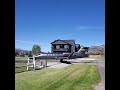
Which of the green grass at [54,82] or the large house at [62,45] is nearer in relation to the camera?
the green grass at [54,82]

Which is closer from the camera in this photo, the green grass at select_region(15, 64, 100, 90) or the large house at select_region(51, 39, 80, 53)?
the green grass at select_region(15, 64, 100, 90)

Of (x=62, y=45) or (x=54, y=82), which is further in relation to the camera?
(x=62, y=45)

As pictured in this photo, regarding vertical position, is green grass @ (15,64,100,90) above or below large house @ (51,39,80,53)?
below

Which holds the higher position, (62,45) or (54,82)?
(62,45)

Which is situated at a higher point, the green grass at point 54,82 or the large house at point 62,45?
the large house at point 62,45
